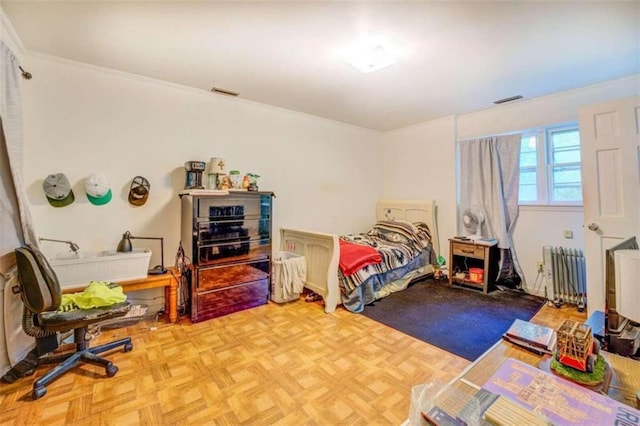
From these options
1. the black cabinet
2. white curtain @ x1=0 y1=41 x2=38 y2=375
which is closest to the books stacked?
the black cabinet

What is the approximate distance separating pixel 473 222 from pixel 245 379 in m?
3.51

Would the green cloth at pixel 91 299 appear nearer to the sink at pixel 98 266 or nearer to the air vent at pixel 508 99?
Result: the sink at pixel 98 266

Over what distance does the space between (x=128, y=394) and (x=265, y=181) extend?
2568 millimetres

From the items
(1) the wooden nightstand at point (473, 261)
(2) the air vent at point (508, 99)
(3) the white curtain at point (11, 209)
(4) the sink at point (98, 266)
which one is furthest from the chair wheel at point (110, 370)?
(2) the air vent at point (508, 99)

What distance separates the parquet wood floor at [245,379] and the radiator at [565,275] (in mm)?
1718

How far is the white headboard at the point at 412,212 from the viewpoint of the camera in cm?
439

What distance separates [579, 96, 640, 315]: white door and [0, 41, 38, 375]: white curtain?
4479 mm

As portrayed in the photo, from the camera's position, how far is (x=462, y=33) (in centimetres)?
212

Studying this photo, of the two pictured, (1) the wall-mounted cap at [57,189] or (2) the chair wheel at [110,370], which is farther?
(1) the wall-mounted cap at [57,189]

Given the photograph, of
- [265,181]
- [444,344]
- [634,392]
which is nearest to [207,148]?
[265,181]

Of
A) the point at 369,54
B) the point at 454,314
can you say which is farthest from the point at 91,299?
the point at 454,314

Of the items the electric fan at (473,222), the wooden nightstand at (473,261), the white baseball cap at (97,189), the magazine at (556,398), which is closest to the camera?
the magazine at (556,398)

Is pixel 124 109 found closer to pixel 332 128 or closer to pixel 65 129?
pixel 65 129

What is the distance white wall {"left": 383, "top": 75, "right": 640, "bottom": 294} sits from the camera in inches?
128
